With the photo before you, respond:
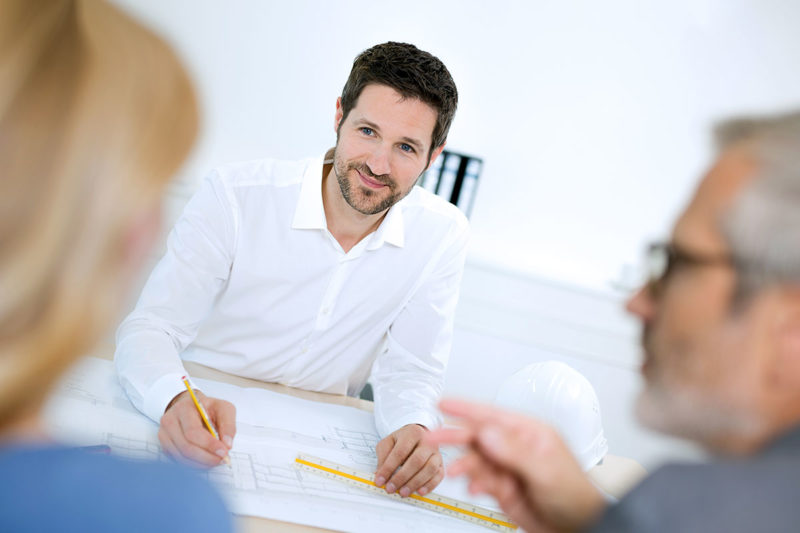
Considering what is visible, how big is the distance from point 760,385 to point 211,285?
1.46m

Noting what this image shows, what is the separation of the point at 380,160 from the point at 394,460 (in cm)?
94

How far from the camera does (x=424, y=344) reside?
2.07 m

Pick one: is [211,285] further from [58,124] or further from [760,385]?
[760,385]

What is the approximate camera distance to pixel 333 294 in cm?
207

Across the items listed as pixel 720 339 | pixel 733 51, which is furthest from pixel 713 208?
pixel 733 51

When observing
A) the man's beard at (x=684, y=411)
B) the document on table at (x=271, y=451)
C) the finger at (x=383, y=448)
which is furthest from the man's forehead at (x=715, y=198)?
the finger at (x=383, y=448)

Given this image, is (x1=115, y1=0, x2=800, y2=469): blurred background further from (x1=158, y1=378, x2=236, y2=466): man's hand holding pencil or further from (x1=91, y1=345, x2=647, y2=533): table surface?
(x1=158, y1=378, x2=236, y2=466): man's hand holding pencil

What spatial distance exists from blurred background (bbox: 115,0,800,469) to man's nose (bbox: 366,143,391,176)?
49.5 inches

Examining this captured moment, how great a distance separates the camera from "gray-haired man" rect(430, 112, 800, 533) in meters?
0.63

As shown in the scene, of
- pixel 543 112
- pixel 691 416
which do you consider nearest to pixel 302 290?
pixel 691 416

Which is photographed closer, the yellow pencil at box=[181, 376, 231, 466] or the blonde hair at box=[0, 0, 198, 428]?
the blonde hair at box=[0, 0, 198, 428]

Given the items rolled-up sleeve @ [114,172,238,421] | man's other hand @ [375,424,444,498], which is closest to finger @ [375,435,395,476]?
man's other hand @ [375,424,444,498]

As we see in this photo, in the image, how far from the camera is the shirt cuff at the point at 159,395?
1.40 m

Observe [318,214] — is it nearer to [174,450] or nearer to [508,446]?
[174,450]
